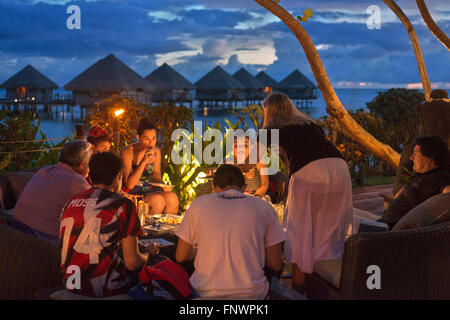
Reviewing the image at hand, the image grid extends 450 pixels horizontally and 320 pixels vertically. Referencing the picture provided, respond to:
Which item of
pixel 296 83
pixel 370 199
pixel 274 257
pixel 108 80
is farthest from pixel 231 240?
pixel 296 83

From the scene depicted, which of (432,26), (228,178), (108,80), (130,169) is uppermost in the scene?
(108,80)

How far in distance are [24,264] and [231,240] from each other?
3.69 ft

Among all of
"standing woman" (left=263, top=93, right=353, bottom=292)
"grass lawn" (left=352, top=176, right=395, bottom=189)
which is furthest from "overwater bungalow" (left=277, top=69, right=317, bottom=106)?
"standing woman" (left=263, top=93, right=353, bottom=292)

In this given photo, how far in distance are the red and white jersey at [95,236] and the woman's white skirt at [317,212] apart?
1.18 meters

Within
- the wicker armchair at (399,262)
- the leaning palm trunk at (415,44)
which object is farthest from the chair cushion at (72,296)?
the leaning palm trunk at (415,44)

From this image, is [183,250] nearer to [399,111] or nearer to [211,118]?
[399,111]

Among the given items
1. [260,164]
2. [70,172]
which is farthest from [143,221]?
[260,164]

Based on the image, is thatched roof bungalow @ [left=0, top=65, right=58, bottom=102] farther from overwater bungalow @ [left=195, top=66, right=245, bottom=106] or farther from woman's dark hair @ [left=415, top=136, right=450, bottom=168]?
woman's dark hair @ [left=415, top=136, right=450, bottom=168]

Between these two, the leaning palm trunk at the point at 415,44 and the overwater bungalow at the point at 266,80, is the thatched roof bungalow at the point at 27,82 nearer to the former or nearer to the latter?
the overwater bungalow at the point at 266,80

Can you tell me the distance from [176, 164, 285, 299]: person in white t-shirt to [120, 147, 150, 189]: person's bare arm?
80.1 inches

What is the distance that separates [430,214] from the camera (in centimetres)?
240

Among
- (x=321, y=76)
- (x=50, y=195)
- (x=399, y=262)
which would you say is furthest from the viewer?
(x=321, y=76)

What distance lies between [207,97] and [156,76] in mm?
13401
